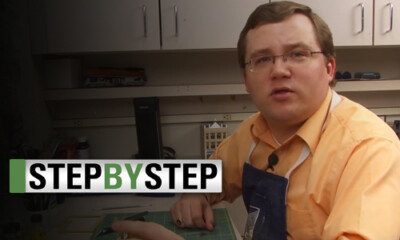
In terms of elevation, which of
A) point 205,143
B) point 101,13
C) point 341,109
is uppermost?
point 101,13

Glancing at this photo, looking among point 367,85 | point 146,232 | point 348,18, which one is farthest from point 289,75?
point 367,85

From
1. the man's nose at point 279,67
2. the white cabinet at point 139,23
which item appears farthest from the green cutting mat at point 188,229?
the white cabinet at point 139,23

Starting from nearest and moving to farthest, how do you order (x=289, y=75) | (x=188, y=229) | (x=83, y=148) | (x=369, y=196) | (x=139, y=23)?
(x=369, y=196) → (x=289, y=75) → (x=188, y=229) → (x=139, y=23) → (x=83, y=148)

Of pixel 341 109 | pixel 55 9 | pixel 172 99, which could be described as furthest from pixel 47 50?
pixel 341 109

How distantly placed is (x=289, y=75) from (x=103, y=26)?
2.66 feet

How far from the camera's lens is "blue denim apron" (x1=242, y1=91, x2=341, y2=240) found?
63 cm

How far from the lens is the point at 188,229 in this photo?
832 millimetres

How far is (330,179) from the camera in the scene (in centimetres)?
55

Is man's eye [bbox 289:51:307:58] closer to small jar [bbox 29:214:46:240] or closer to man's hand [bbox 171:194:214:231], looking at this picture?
man's hand [bbox 171:194:214:231]

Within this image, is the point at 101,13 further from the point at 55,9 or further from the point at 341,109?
the point at 341,109

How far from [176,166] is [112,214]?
1.20 ft

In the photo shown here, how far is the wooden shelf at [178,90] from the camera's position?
1.25 meters

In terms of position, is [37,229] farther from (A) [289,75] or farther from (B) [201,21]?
(B) [201,21]

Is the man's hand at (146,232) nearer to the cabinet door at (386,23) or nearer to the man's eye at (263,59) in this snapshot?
the man's eye at (263,59)
